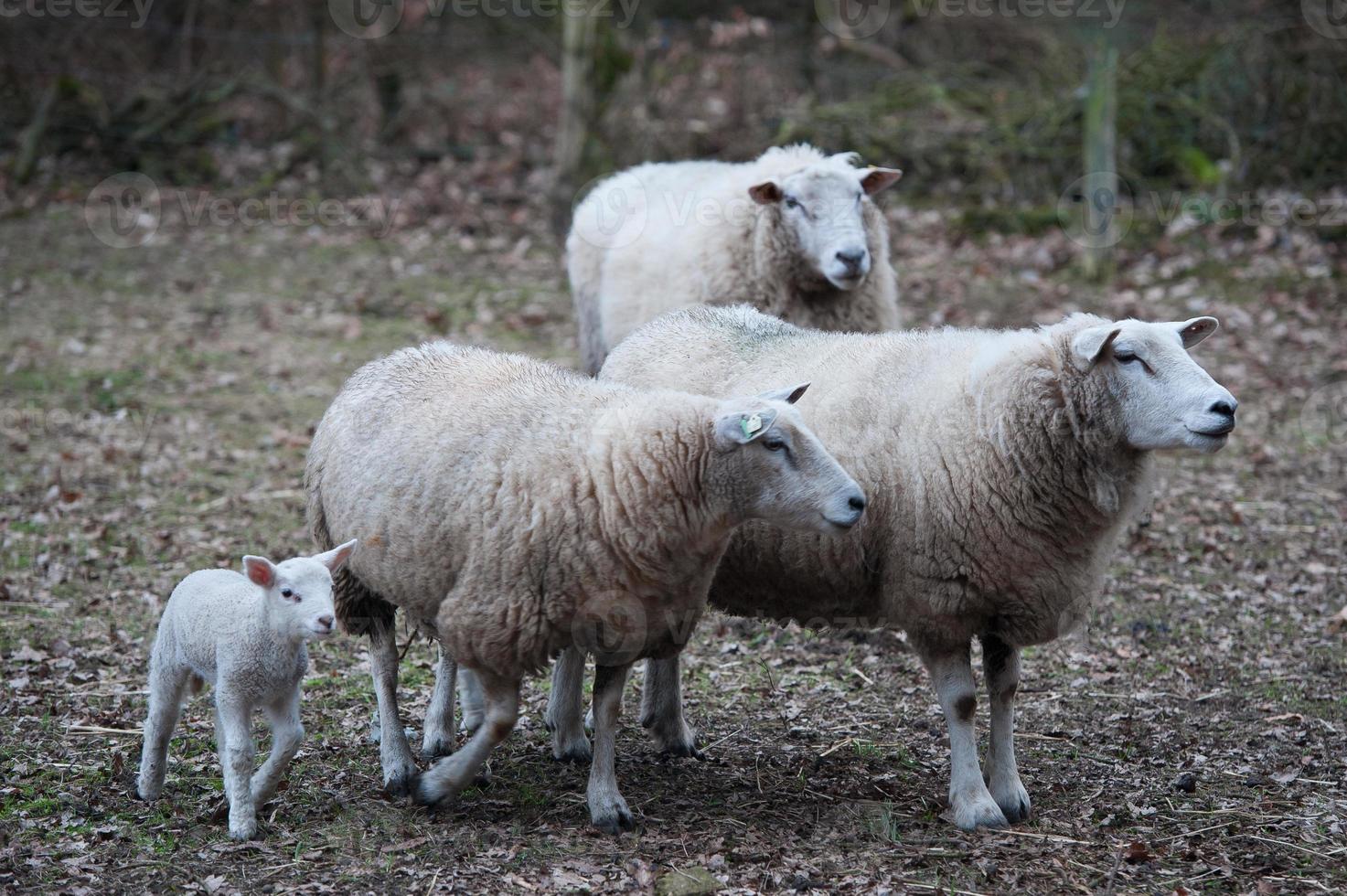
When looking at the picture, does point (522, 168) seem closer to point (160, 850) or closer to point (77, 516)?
point (77, 516)

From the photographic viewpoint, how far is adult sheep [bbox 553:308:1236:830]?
431cm

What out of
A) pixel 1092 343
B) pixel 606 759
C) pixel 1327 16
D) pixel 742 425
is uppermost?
pixel 1327 16

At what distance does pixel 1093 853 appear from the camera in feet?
13.7

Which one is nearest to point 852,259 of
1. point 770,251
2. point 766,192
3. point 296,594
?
point 770,251

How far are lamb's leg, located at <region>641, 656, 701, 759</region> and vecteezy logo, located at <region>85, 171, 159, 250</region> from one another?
9.21 metres

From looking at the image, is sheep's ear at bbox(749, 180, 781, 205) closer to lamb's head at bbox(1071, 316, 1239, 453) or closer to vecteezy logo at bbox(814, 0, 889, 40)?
lamb's head at bbox(1071, 316, 1239, 453)

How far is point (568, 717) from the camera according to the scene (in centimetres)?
481

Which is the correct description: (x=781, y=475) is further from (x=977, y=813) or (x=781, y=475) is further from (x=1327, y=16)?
(x=1327, y=16)

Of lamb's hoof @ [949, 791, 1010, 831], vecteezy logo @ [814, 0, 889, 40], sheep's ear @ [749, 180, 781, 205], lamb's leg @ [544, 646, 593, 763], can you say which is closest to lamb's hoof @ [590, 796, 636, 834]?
lamb's leg @ [544, 646, 593, 763]

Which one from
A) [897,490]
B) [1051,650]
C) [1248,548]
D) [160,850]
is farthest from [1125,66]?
[160,850]

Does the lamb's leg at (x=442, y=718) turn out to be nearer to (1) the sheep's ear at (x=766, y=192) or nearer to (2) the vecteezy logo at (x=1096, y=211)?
(1) the sheep's ear at (x=766, y=192)

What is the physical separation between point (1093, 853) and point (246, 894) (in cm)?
245

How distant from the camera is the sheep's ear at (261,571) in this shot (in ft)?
13.0
